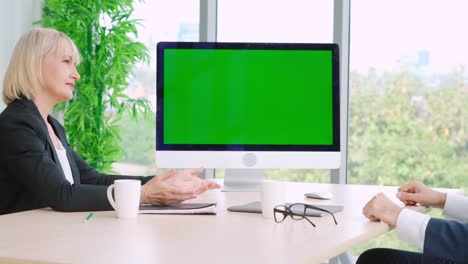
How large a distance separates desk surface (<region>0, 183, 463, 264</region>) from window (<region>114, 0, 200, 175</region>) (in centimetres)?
256

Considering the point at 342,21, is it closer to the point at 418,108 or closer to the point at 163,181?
the point at 418,108

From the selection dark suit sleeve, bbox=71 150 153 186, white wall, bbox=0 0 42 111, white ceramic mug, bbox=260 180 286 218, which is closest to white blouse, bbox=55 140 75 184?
dark suit sleeve, bbox=71 150 153 186

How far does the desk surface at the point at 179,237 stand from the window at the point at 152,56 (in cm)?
256

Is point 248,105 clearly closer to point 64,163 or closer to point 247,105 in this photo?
point 247,105

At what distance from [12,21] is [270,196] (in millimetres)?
3282

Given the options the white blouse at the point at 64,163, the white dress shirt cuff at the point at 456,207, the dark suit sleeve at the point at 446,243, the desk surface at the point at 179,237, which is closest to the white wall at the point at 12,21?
the white blouse at the point at 64,163

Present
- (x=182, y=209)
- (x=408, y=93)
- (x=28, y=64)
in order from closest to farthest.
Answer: (x=182, y=209)
(x=28, y=64)
(x=408, y=93)

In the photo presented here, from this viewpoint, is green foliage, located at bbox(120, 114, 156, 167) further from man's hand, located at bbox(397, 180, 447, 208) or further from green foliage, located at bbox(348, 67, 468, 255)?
man's hand, located at bbox(397, 180, 447, 208)

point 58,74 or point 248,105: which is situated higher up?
point 58,74

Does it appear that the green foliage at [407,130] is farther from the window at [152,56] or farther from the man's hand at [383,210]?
the man's hand at [383,210]

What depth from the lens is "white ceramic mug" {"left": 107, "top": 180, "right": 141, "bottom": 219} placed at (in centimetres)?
179

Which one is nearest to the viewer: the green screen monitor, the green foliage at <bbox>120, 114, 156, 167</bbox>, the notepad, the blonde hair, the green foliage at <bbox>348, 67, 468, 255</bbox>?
the notepad

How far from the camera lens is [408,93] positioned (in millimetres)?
3979

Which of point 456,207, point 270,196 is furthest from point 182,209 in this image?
point 456,207
